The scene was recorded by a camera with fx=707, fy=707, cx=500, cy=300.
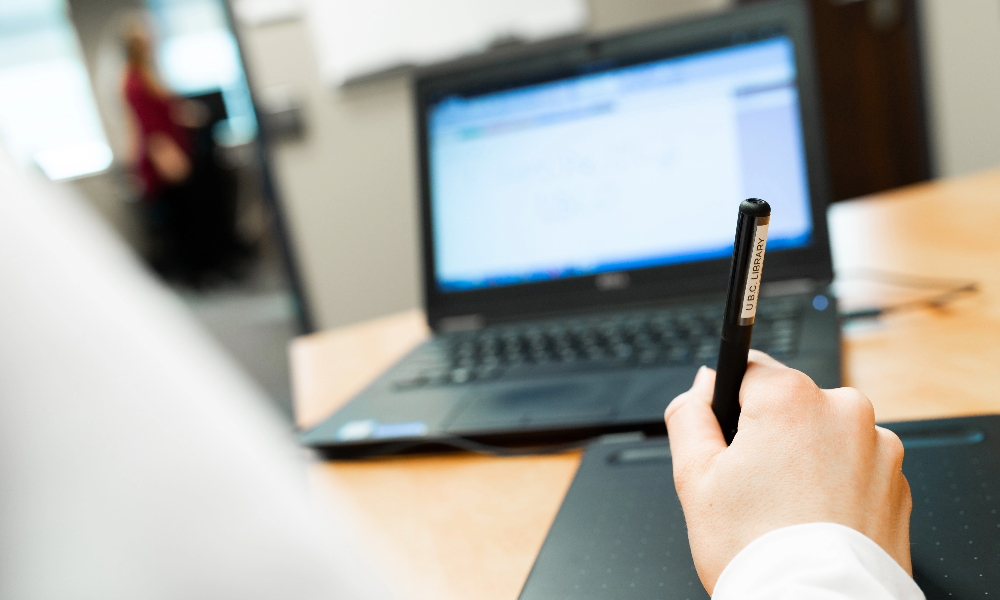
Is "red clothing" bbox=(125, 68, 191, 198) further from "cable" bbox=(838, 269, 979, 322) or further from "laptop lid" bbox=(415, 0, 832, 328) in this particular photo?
"cable" bbox=(838, 269, 979, 322)

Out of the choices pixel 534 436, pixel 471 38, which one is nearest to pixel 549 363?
pixel 534 436

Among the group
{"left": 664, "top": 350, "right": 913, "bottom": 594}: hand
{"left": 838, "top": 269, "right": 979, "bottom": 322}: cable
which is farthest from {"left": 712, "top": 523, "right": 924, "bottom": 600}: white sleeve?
{"left": 838, "top": 269, "right": 979, "bottom": 322}: cable

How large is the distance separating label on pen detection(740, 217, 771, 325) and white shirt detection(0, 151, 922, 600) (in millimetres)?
177

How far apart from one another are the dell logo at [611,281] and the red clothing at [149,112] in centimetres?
245

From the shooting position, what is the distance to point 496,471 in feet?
1.54

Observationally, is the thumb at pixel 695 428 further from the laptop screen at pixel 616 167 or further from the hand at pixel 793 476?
the laptop screen at pixel 616 167

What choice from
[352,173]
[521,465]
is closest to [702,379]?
[521,465]

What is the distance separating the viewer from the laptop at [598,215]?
55cm

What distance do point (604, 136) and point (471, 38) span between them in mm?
1692

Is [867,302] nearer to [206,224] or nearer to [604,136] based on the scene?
[604,136]

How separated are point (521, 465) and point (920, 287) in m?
0.44

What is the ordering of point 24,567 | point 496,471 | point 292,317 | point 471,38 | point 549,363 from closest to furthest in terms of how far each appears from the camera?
point 24,567 → point 496,471 → point 549,363 → point 471,38 → point 292,317

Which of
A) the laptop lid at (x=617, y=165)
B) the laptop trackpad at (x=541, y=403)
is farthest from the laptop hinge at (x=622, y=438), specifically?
the laptop lid at (x=617, y=165)

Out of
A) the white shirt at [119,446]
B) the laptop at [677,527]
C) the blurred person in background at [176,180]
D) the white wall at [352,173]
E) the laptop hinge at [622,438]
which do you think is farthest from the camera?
the blurred person in background at [176,180]
